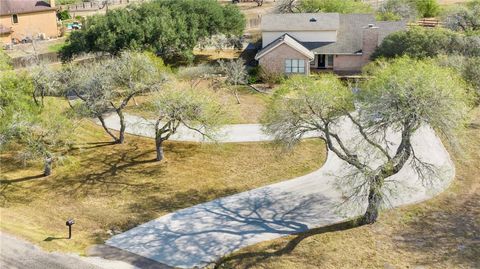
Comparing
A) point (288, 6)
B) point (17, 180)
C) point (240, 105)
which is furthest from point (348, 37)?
point (17, 180)

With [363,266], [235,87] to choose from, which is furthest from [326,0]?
[363,266]

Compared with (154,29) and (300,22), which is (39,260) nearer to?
(154,29)

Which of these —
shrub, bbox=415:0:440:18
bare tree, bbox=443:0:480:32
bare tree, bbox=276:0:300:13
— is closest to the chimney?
bare tree, bbox=443:0:480:32

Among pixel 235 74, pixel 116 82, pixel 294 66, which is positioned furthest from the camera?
pixel 294 66

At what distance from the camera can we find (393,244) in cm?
2492

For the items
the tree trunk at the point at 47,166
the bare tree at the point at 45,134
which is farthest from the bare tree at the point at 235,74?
Answer: the tree trunk at the point at 47,166

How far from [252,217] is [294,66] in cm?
2775

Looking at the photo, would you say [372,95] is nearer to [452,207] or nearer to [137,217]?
[452,207]

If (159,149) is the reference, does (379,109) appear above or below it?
above

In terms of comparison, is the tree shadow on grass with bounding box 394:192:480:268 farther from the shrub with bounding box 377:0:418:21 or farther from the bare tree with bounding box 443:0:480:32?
the shrub with bounding box 377:0:418:21

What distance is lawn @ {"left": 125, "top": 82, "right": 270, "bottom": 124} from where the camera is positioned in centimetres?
4294

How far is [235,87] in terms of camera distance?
161ft

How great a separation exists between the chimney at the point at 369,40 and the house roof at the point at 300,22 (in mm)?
3465

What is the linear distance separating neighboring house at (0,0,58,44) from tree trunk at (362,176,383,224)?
189 ft
